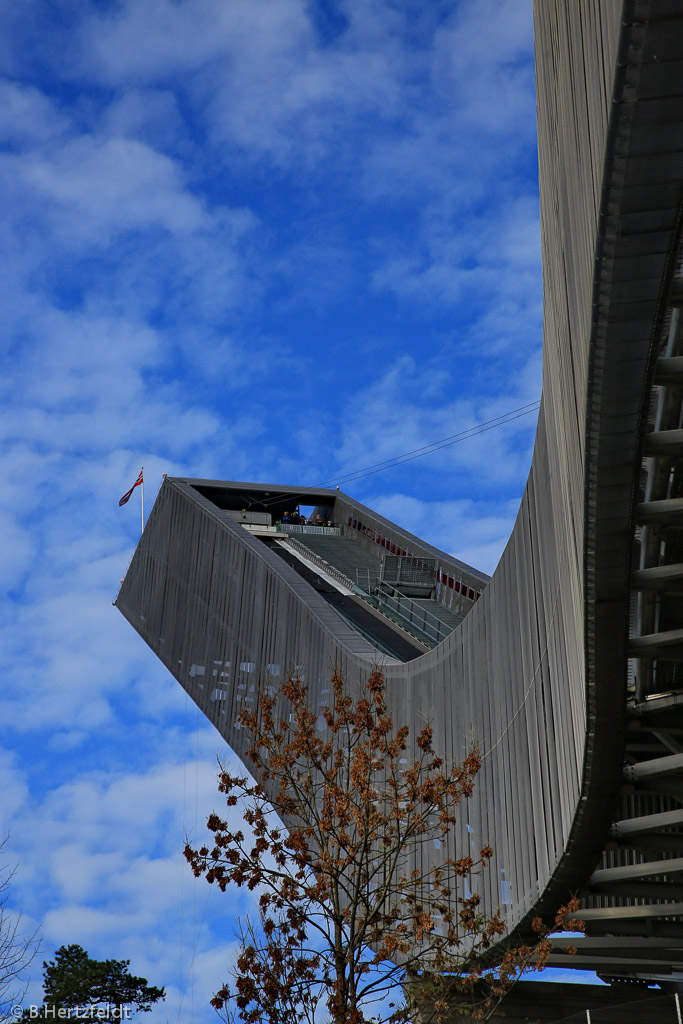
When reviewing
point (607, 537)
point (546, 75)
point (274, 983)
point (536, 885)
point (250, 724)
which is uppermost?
point (546, 75)

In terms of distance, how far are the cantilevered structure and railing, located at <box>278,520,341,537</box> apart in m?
20.2

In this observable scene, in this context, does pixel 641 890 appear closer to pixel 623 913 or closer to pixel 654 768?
pixel 623 913

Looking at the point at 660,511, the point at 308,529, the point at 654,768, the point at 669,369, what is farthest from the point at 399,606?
the point at 669,369

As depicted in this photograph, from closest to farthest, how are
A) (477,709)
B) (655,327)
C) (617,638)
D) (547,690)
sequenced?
(655,327), (617,638), (547,690), (477,709)

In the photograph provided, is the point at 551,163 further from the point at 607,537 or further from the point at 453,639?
the point at 453,639

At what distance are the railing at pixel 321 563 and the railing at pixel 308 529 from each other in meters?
1.18

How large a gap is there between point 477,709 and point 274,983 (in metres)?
8.13

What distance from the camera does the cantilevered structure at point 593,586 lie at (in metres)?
5.35

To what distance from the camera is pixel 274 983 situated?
8859 mm

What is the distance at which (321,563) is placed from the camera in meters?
40.4

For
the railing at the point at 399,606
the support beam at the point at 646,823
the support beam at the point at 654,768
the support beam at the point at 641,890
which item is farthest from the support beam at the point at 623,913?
the railing at the point at 399,606

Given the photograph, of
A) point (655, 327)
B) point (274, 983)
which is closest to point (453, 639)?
point (274, 983)

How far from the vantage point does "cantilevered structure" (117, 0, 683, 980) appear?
17.5 ft

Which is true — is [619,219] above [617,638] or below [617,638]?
above
